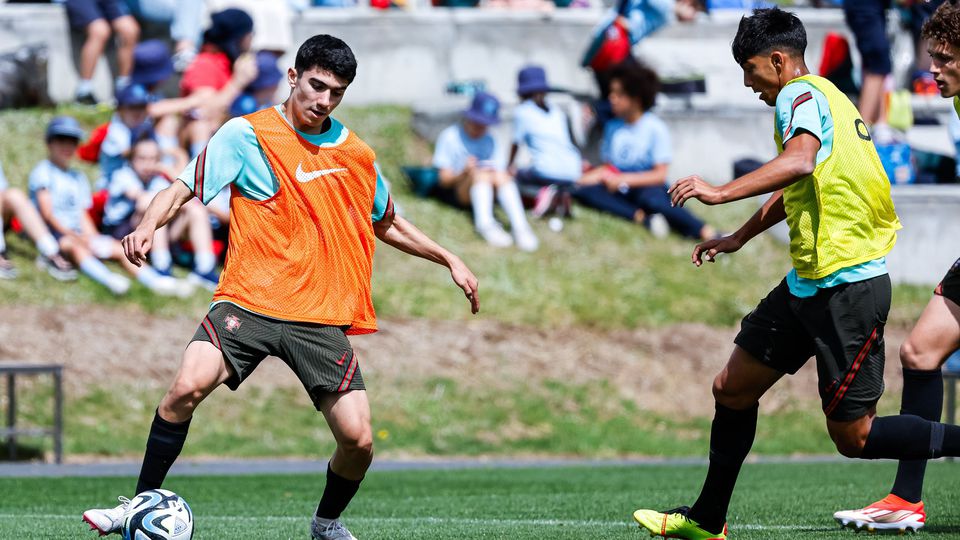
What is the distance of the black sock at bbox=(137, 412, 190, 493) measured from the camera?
6496 mm

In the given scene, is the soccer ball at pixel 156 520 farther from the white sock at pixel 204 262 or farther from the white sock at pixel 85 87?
the white sock at pixel 85 87

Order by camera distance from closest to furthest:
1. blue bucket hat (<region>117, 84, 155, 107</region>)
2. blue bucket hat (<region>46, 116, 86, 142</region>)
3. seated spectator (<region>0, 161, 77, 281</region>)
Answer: seated spectator (<region>0, 161, 77, 281</region>)
blue bucket hat (<region>46, 116, 86, 142</region>)
blue bucket hat (<region>117, 84, 155, 107</region>)

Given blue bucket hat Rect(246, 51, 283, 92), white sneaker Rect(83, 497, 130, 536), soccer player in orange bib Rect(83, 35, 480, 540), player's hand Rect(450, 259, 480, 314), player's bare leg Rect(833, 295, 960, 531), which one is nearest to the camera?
white sneaker Rect(83, 497, 130, 536)

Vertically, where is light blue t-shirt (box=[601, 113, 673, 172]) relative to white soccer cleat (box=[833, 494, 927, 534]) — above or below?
below

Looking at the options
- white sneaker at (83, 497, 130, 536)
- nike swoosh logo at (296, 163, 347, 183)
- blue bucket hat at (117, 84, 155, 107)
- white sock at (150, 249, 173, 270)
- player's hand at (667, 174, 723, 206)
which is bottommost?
white sock at (150, 249, 173, 270)

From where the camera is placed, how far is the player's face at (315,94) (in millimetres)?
6543

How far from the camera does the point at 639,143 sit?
59.1 feet

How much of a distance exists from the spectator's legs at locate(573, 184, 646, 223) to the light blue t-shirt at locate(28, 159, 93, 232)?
20.8 feet

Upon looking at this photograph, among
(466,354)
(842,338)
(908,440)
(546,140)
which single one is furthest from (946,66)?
(546,140)

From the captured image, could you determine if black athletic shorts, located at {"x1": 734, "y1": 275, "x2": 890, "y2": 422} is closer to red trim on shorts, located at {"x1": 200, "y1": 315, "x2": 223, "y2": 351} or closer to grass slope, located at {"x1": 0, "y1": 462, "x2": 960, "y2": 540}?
grass slope, located at {"x1": 0, "y1": 462, "x2": 960, "y2": 540}

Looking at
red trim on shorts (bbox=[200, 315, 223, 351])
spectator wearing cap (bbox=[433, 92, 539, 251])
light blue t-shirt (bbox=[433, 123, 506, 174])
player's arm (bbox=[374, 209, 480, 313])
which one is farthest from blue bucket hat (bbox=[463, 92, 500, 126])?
red trim on shorts (bbox=[200, 315, 223, 351])

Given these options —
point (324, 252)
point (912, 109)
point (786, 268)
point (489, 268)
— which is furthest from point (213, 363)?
point (912, 109)

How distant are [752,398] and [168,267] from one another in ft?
31.4

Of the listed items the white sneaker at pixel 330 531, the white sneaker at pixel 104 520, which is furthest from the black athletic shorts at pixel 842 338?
the white sneaker at pixel 104 520
